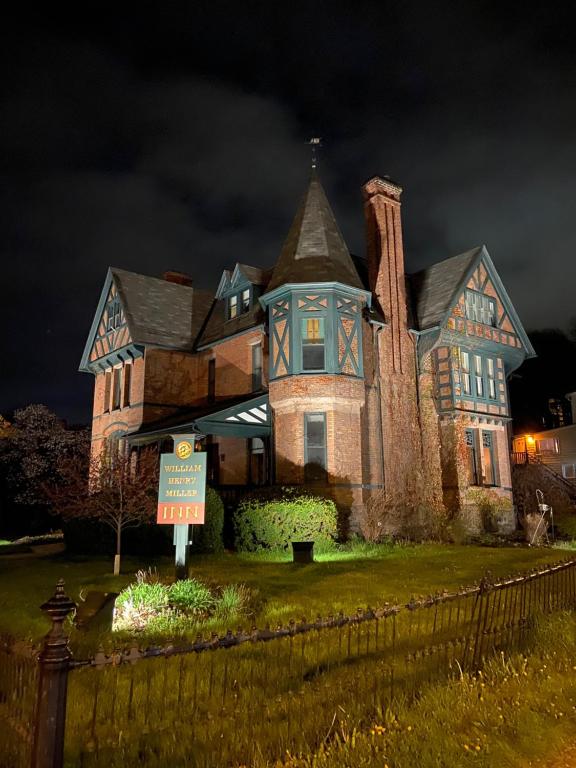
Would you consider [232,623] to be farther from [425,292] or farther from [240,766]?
[425,292]

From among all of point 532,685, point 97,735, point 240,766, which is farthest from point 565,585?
point 97,735

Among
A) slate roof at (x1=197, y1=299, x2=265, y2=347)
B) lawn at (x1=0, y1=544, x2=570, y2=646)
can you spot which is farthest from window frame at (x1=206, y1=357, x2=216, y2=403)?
lawn at (x1=0, y1=544, x2=570, y2=646)

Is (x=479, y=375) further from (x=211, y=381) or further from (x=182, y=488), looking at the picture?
(x=182, y=488)

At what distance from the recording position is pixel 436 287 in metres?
28.6

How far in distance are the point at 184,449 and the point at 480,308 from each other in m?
21.0

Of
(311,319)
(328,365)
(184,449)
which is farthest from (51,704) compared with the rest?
(311,319)

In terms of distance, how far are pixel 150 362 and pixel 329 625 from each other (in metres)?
24.3

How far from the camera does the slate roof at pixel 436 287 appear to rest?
2684 cm

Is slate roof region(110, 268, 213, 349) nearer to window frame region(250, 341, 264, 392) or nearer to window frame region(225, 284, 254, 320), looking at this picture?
window frame region(225, 284, 254, 320)

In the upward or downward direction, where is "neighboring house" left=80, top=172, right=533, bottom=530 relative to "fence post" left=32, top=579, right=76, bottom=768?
upward

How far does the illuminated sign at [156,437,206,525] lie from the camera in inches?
456

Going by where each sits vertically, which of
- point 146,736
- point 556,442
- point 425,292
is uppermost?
point 425,292

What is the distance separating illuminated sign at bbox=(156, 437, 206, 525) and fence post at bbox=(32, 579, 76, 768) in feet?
24.8

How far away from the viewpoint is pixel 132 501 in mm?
→ 15547
